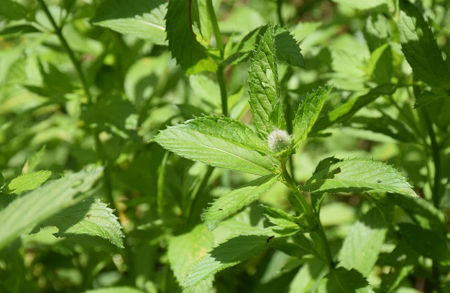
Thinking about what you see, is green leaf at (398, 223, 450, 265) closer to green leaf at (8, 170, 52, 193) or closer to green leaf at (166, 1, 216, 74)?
green leaf at (166, 1, 216, 74)

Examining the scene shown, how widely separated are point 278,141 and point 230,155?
4.9 inches

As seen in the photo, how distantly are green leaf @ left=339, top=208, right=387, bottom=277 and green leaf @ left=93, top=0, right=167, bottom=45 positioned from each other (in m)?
0.76

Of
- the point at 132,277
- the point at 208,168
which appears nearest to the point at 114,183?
the point at 132,277

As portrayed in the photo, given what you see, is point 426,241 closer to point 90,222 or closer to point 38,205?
point 90,222

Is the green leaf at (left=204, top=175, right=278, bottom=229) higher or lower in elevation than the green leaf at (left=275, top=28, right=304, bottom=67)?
lower

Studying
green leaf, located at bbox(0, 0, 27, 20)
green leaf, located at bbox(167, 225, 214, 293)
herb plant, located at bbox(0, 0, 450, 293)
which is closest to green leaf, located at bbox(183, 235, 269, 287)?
herb plant, located at bbox(0, 0, 450, 293)

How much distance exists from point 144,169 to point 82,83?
0.38 m

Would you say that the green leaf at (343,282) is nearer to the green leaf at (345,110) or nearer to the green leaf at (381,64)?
the green leaf at (345,110)

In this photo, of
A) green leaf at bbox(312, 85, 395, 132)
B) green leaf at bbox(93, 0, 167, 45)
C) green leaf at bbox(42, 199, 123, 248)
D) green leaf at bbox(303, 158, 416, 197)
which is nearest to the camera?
green leaf at bbox(303, 158, 416, 197)

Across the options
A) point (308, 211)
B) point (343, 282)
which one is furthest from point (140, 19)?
point (343, 282)

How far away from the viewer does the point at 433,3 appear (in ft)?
5.77

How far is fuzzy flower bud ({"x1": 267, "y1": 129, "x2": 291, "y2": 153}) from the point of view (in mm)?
1037

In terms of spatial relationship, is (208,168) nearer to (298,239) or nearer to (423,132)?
(298,239)

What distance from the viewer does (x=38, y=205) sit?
833 mm
